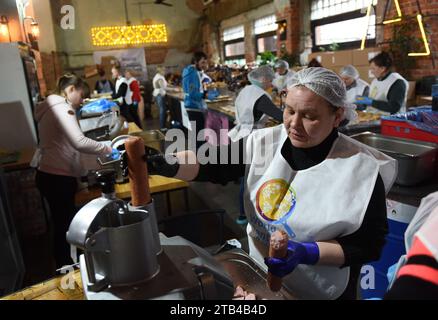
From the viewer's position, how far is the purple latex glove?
3.52 feet

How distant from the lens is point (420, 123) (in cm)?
228

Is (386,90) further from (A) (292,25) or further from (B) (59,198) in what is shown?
(A) (292,25)

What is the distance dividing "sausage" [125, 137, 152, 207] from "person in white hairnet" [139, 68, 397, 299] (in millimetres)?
298

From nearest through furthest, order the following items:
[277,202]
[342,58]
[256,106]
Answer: [277,202] → [256,106] → [342,58]

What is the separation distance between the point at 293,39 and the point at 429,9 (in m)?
4.10

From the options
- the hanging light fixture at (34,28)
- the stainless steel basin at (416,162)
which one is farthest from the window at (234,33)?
the stainless steel basin at (416,162)

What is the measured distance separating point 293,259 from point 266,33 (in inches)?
424

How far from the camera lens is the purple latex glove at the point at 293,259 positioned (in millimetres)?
1072

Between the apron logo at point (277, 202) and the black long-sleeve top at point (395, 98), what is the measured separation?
3.23 metres

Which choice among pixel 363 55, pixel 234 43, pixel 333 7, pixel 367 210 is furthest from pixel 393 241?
pixel 234 43

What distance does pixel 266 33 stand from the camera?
36.1 ft

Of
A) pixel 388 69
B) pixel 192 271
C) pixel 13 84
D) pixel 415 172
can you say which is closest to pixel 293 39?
pixel 388 69

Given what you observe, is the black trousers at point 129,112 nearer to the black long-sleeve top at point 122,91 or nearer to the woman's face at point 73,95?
the black long-sleeve top at point 122,91
